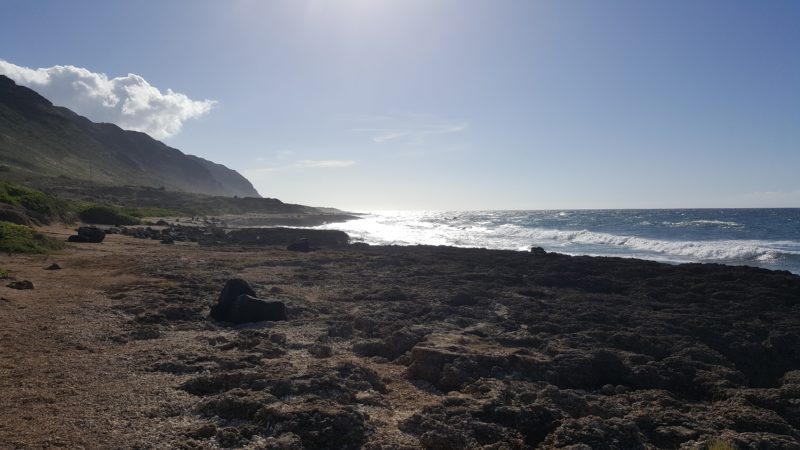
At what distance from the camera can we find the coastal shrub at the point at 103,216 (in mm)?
35375

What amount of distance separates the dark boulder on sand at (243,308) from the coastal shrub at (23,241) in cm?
1037

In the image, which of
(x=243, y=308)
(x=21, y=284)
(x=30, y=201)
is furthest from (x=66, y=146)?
(x=243, y=308)

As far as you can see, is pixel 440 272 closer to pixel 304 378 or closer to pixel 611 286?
pixel 611 286

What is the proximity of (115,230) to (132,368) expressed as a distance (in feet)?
86.7

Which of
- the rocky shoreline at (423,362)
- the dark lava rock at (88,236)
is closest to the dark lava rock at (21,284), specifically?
the rocky shoreline at (423,362)

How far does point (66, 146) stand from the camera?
101 m

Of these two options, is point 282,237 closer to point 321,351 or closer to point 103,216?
point 103,216

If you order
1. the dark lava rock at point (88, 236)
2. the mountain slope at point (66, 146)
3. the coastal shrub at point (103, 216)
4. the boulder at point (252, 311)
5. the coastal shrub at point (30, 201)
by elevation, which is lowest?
the boulder at point (252, 311)

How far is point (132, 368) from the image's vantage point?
8062 millimetres

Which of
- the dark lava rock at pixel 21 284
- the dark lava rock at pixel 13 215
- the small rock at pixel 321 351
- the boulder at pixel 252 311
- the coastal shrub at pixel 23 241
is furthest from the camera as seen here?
the dark lava rock at pixel 13 215

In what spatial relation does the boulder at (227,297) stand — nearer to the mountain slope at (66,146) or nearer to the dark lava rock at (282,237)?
the dark lava rock at (282,237)

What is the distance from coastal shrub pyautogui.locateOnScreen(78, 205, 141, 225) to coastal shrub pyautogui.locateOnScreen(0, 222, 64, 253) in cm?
1625

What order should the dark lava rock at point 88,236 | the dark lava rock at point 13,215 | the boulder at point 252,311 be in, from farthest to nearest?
the dark lava rock at point 88,236
the dark lava rock at point 13,215
the boulder at point 252,311

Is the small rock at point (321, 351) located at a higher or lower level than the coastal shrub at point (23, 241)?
lower
